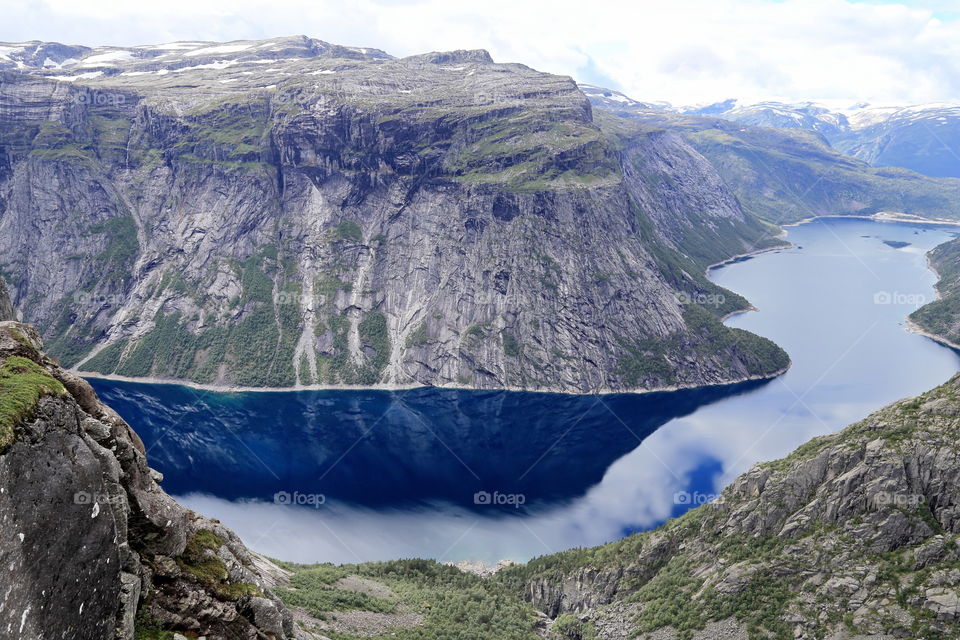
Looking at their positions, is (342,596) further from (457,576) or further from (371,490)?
(371,490)

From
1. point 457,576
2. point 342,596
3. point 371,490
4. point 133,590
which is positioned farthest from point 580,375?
point 133,590

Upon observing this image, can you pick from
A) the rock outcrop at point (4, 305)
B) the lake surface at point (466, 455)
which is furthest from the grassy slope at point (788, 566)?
the lake surface at point (466, 455)

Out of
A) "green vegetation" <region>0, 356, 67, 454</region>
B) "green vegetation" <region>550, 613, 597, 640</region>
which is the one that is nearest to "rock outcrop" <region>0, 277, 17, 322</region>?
"green vegetation" <region>0, 356, 67, 454</region>

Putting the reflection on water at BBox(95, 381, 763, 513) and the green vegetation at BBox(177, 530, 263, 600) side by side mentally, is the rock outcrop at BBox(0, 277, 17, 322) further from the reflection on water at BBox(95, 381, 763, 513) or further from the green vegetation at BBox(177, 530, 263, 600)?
the reflection on water at BBox(95, 381, 763, 513)

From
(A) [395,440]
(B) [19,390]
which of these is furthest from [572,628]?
(A) [395,440]

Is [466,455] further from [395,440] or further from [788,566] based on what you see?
[788,566]

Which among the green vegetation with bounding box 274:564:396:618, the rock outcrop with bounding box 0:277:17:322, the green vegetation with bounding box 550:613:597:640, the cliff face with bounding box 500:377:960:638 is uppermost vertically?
the rock outcrop with bounding box 0:277:17:322

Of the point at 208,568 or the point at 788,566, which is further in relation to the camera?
the point at 788,566

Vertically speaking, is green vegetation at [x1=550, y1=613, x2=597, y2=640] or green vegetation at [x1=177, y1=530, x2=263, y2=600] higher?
green vegetation at [x1=177, y1=530, x2=263, y2=600]
